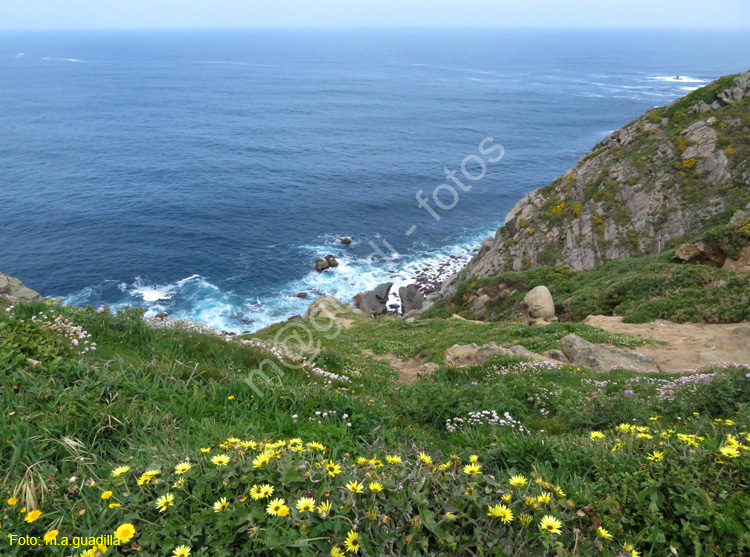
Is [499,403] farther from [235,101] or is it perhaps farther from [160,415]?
[235,101]

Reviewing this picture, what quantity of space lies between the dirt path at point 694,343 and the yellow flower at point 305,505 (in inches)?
597

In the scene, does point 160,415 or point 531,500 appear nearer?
point 531,500

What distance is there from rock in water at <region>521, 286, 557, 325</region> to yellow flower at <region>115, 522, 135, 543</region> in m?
24.9

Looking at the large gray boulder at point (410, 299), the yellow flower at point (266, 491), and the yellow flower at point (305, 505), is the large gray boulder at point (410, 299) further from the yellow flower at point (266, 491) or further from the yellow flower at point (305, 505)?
the yellow flower at point (305, 505)

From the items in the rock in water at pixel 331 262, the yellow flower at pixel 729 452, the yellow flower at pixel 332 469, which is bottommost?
the rock in water at pixel 331 262

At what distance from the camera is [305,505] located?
362cm

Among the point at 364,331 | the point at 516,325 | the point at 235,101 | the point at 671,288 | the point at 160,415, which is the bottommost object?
the point at 364,331

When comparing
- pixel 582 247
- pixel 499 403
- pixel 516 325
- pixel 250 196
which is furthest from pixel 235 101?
pixel 499 403

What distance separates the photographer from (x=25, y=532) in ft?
12.6

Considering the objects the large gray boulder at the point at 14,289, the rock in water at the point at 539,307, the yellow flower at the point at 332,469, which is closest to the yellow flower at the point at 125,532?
the yellow flower at the point at 332,469

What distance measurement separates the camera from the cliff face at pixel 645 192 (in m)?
34.9

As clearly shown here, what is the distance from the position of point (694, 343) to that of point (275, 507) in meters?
18.6

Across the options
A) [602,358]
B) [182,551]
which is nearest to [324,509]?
[182,551]

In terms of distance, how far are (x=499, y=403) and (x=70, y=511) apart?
7.79m
